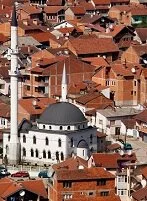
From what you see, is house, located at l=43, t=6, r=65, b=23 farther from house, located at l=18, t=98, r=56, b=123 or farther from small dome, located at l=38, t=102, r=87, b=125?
small dome, located at l=38, t=102, r=87, b=125

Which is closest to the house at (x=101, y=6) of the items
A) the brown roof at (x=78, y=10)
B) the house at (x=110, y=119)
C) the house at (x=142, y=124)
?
the brown roof at (x=78, y=10)

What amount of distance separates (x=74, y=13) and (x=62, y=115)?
103 feet

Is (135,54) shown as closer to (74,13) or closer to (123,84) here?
(123,84)

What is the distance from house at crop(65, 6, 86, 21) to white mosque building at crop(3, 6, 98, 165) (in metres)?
29.8

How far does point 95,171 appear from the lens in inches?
1452

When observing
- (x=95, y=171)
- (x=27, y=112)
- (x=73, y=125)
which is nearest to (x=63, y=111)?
(x=73, y=125)

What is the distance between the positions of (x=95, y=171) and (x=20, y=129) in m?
8.73

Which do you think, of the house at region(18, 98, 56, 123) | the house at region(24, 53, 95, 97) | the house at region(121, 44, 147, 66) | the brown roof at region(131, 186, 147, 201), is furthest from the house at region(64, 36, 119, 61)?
the brown roof at region(131, 186, 147, 201)

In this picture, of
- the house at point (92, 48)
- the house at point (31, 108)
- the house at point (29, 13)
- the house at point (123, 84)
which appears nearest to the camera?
the house at point (31, 108)

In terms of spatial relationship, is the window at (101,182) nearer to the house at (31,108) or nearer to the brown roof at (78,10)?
the house at (31,108)

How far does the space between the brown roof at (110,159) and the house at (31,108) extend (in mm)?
8260

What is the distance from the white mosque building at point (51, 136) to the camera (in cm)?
4416

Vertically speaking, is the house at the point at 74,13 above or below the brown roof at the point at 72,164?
above

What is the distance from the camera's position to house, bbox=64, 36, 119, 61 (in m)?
60.0
